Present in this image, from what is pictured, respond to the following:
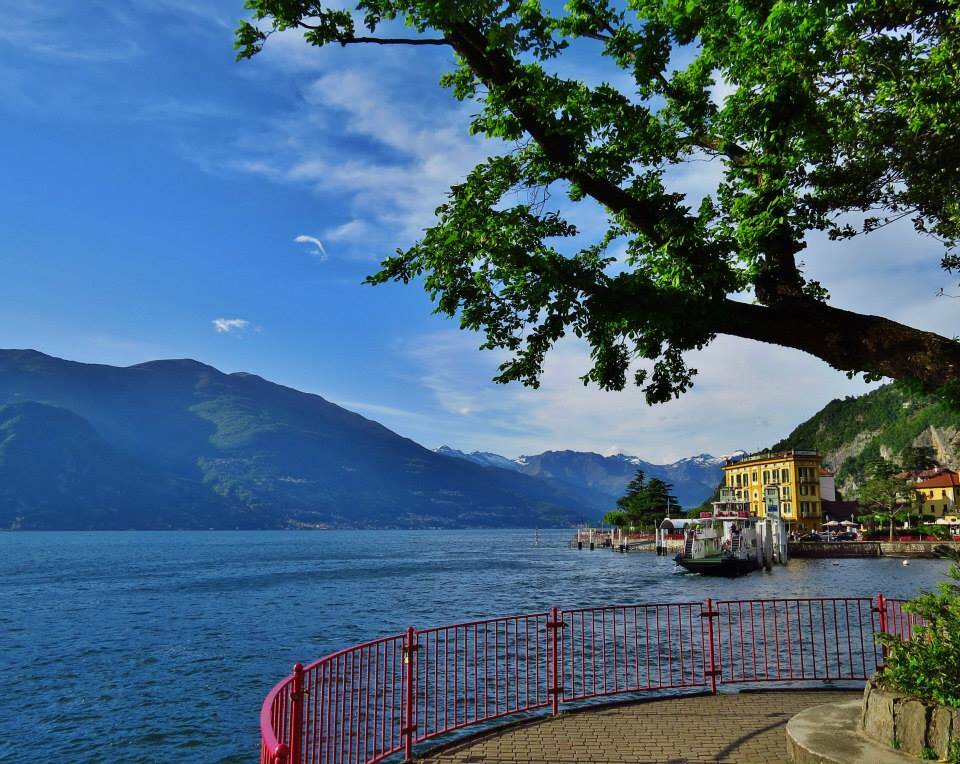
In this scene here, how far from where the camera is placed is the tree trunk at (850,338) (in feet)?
22.0

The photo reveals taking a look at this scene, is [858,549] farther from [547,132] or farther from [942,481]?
[547,132]

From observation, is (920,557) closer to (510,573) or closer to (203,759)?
(510,573)

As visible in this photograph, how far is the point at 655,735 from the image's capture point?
8.07 meters

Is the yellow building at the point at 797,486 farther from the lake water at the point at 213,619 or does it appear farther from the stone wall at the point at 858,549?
the lake water at the point at 213,619

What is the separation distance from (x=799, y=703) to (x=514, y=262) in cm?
699

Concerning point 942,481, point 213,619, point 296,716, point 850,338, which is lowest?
point 213,619

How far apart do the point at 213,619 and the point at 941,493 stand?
462 ft

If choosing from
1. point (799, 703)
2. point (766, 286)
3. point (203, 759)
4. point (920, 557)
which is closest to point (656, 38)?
point (766, 286)

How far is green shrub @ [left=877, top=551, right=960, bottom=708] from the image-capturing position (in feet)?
20.5

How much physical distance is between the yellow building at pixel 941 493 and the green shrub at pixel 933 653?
467 ft

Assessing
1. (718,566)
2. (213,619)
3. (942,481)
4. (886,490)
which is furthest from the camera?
(942,481)

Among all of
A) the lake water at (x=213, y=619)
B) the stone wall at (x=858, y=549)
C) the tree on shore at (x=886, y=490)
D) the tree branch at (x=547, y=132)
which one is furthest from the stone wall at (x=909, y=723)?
the tree on shore at (x=886, y=490)

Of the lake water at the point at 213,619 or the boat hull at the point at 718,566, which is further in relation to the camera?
the boat hull at the point at 718,566

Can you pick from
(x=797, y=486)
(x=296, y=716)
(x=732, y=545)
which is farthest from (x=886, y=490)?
(x=296, y=716)
